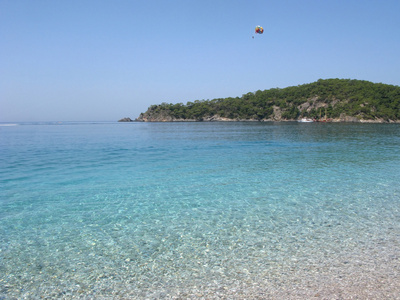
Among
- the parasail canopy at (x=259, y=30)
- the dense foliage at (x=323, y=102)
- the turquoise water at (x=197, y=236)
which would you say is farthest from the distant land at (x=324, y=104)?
the turquoise water at (x=197, y=236)

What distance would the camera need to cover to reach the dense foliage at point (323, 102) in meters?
124

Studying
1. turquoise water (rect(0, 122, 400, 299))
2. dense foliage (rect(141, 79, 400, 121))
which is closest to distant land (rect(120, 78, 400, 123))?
dense foliage (rect(141, 79, 400, 121))

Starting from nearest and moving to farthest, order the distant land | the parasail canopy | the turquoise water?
the turquoise water, the parasail canopy, the distant land

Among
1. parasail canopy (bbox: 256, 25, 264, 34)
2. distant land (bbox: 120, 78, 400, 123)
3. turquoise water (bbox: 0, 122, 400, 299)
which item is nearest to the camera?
turquoise water (bbox: 0, 122, 400, 299)

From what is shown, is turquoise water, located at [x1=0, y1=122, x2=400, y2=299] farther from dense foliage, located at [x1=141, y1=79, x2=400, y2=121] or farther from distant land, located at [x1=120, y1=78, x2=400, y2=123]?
dense foliage, located at [x1=141, y1=79, x2=400, y2=121]

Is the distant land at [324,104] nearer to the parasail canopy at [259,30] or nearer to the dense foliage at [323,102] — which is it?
the dense foliage at [323,102]

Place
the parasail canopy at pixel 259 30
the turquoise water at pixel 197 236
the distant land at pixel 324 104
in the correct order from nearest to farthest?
the turquoise water at pixel 197 236, the parasail canopy at pixel 259 30, the distant land at pixel 324 104

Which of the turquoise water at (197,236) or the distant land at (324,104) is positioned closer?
the turquoise water at (197,236)

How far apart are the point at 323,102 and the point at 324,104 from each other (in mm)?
1377

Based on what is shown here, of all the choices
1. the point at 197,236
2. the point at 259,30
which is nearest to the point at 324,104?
the point at 259,30

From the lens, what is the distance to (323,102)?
500ft

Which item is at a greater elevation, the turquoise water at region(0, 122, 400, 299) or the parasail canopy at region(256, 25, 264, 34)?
the parasail canopy at region(256, 25, 264, 34)

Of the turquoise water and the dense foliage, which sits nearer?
the turquoise water

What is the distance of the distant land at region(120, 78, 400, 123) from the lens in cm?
12406
